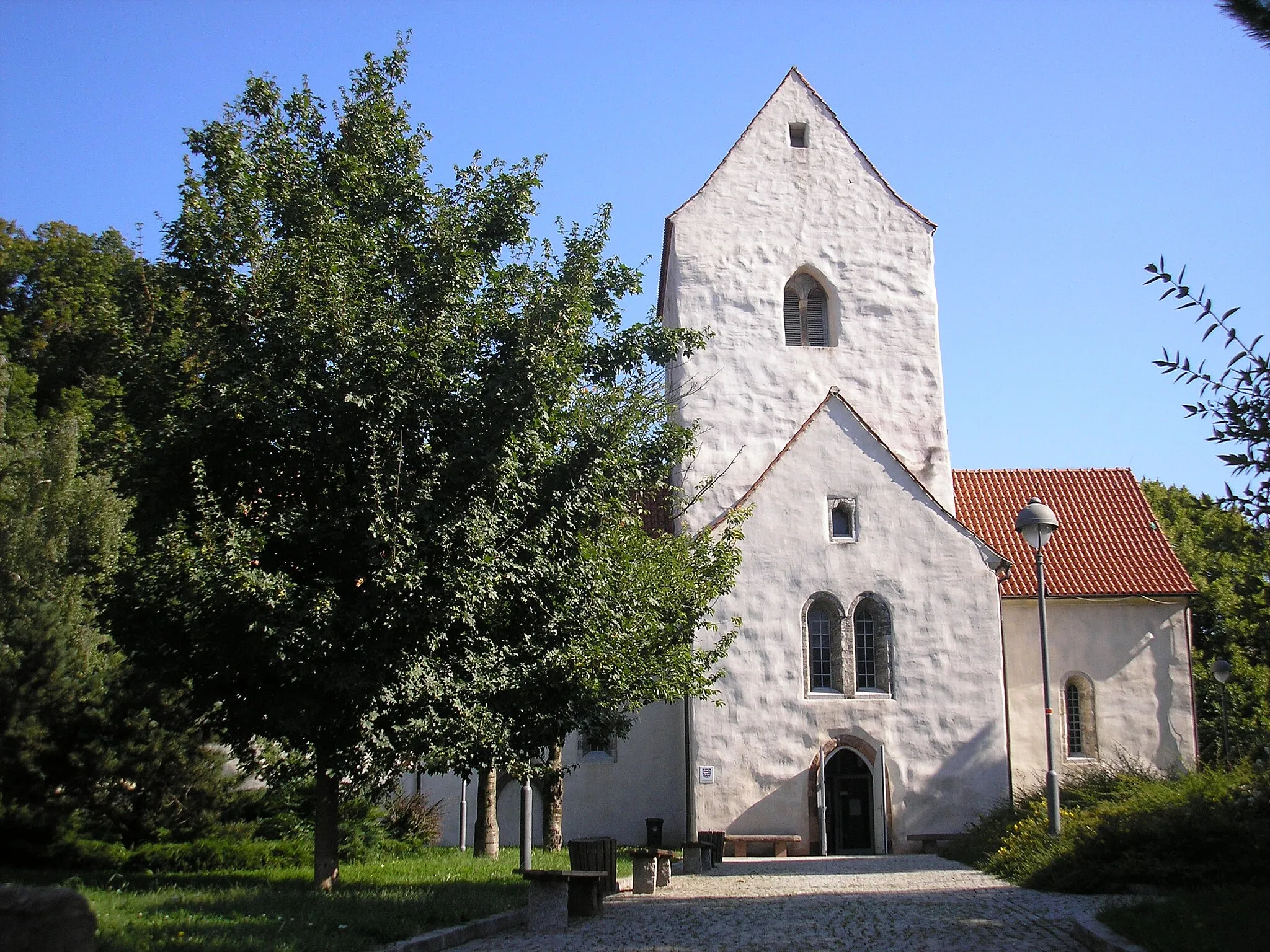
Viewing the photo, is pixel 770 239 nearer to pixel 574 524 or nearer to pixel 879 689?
pixel 879 689

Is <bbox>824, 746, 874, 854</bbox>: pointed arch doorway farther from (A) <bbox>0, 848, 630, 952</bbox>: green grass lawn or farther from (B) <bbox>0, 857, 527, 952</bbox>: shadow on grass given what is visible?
(B) <bbox>0, 857, 527, 952</bbox>: shadow on grass

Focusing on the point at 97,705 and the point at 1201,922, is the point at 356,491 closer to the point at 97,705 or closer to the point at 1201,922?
the point at 97,705

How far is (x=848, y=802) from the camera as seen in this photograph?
2502 cm

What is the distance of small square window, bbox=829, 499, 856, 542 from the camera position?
2578 centimetres

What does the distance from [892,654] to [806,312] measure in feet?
30.5

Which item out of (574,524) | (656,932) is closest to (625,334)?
(574,524)

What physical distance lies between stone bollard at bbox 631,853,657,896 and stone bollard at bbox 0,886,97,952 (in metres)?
9.15

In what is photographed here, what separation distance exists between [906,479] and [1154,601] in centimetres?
719

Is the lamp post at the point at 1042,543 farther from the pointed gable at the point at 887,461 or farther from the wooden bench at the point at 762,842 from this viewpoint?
the pointed gable at the point at 887,461

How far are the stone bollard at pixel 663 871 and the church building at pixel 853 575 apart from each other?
5.72 meters

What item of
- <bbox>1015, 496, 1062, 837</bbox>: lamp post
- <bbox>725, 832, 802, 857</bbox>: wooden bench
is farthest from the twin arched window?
<bbox>1015, 496, 1062, 837</bbox>: lamp post

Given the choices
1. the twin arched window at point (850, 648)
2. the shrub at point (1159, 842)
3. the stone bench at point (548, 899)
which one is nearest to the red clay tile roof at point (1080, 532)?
the twin arched window at point (850, 648)

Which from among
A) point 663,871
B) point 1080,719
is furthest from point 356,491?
point 1080,719

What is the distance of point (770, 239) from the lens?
2945cm
